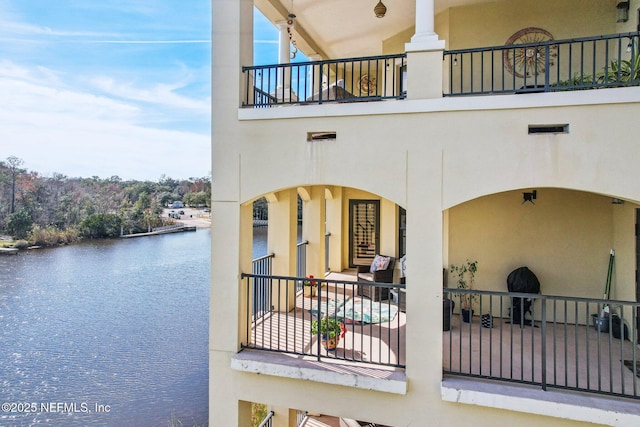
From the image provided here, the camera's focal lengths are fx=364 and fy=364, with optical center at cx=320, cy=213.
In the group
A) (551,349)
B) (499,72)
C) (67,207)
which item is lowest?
(551,349)

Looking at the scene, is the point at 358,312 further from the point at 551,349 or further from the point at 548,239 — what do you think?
the point at 548,239

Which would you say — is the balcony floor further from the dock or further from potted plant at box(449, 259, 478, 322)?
the dock

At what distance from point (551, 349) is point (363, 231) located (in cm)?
584

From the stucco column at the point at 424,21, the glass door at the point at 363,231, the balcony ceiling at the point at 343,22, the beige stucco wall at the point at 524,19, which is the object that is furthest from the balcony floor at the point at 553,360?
the balcony ceiling at the point at 343,22

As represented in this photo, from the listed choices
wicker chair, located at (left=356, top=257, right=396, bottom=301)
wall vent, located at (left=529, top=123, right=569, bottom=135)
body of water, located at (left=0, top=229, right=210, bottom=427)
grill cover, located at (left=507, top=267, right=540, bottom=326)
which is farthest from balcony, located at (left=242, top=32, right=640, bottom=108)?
body of water, located at (left=0, top=229, right=210, bottom=427)

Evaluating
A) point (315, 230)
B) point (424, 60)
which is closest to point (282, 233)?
point (315, 230)

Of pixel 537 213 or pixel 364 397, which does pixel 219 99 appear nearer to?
pixel 364 397

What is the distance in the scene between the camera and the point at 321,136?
4836 mm

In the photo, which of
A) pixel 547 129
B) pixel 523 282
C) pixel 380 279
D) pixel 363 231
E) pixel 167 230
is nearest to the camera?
pixel 547 129

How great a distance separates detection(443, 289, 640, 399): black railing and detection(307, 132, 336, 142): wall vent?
236 centimetres

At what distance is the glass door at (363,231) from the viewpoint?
1016cm

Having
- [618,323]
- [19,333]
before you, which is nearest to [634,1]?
[618,323]

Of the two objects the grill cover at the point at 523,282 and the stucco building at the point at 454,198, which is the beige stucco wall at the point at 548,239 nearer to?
the stucco building at the point at 454,198

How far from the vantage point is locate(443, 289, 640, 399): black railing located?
3785 mm
